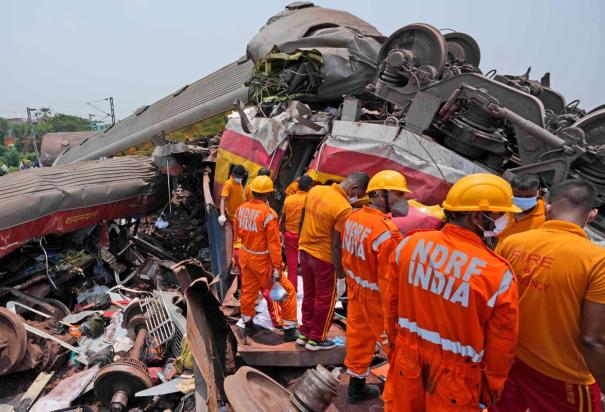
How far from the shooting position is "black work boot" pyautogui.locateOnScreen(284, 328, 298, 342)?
159 inches

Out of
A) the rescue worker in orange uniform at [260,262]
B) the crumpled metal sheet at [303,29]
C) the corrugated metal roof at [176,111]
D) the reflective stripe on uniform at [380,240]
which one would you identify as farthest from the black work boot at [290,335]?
the corrugated metal roof at [176,111]

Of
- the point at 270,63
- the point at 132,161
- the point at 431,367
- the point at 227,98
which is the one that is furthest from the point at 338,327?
the point at 227,98

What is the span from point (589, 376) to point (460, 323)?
0.68 m

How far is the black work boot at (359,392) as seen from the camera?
3053 mm

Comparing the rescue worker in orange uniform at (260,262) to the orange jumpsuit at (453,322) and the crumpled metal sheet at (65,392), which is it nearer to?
the crumpled metal sheet at (65,392)

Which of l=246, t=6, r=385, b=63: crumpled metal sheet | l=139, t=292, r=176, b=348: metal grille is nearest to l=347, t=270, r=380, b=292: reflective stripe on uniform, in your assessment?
l=139, t=292, r=176, b=348: metal grille

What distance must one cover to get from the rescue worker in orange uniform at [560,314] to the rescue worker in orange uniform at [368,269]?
2.65 feet

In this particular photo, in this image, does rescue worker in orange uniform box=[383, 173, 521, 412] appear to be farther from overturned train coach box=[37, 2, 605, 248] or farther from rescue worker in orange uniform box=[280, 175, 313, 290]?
rescue worker in orange uniform box=[280, 175, 313, 290]

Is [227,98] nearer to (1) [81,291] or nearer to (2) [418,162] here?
(1) [81,291]

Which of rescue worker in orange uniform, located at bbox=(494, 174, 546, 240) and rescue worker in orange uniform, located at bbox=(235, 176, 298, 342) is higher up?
rescue worker in orange uniform, located at bbox=(494, 174, 546, 240)

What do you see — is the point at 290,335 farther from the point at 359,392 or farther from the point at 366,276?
the point at 366,276

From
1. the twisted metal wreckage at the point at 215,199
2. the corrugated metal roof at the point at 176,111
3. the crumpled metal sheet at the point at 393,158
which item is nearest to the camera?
the twisted metal wreckage at the point at 215,199

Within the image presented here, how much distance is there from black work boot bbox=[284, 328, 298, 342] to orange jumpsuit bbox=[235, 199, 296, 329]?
46 millimetres

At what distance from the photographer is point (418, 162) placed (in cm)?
471
